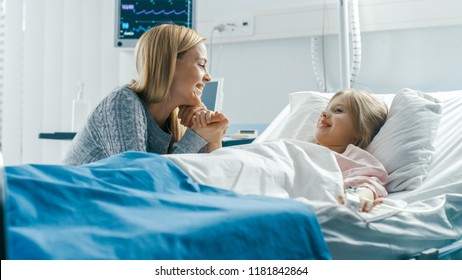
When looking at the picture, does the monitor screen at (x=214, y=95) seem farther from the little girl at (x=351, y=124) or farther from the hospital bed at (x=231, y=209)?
the hospital bed at (x=231, y=209)

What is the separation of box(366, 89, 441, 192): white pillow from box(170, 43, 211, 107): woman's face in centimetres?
64

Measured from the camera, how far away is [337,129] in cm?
199

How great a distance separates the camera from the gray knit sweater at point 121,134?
→ 74.5 inches

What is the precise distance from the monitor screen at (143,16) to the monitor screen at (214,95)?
0.47 m

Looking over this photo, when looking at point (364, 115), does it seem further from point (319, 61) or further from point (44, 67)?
point (44, 67)

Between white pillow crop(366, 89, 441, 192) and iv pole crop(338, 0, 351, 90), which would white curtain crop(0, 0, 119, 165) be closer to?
iv pole crop(338, 0, 351, 90)

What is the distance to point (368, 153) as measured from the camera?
6.12 feet

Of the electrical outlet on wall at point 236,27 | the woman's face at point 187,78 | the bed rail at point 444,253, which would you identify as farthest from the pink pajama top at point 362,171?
the electrical outlet on wall at point 236,27

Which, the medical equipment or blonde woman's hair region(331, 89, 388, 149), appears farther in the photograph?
the medical equipment

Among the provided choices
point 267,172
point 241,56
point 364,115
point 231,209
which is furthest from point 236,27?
point 231,209

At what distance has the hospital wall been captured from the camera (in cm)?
277

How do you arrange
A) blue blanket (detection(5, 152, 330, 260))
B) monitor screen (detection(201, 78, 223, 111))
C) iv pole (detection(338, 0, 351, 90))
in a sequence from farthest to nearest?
1. monitor screen (detection(201, 78, 223, 111))
2. iv pole (detection(338, 0, 351, 90))
3. blue blanket (detection(5, 152, 330, 260))

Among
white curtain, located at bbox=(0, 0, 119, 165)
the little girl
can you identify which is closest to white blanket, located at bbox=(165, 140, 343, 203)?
the little girl

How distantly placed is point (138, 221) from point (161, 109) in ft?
3.77
